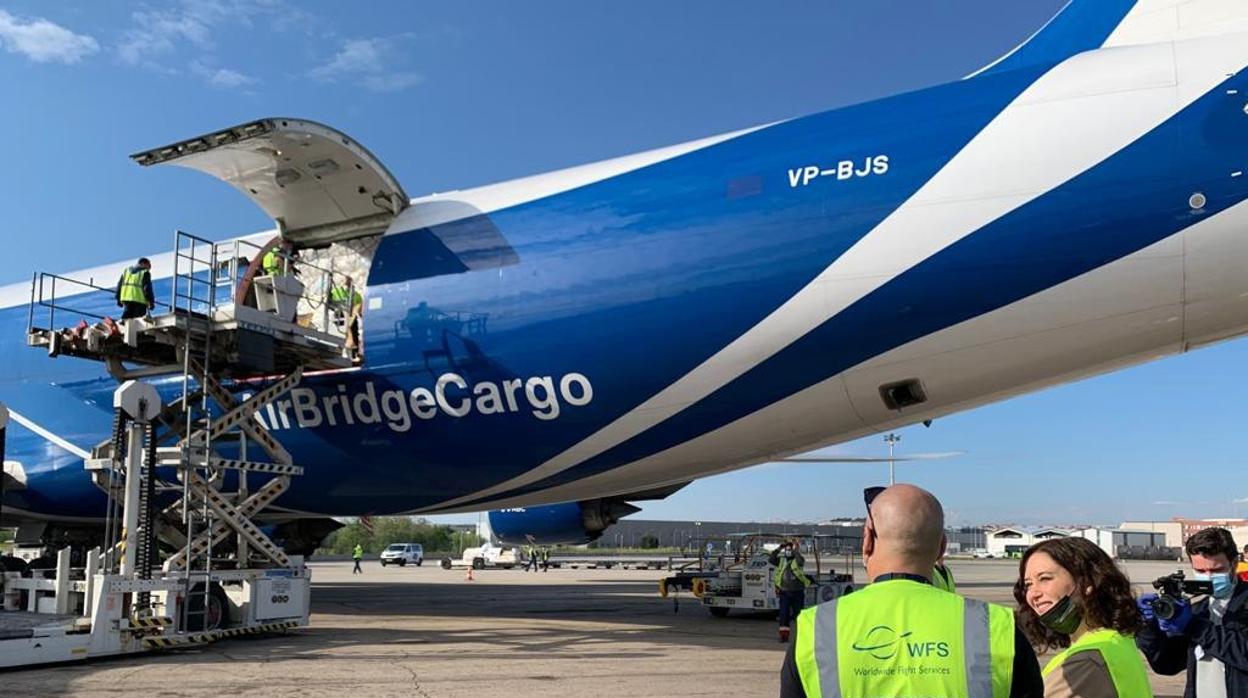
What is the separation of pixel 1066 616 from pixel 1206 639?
1.19 m

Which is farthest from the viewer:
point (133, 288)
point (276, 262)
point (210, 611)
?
point (276, 262)

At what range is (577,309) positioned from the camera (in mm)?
11180

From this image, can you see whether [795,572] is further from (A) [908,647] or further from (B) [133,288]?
(A) [908,647]


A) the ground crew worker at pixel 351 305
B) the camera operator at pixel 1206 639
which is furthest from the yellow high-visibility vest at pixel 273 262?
the camera operator at pixel 1206 639

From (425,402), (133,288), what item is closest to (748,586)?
(425,402)

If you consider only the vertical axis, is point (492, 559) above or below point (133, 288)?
below

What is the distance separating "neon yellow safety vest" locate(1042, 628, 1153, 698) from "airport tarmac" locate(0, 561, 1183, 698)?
5.96m

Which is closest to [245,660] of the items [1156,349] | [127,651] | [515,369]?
[127,651]

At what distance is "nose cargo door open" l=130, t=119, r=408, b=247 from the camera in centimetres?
1185

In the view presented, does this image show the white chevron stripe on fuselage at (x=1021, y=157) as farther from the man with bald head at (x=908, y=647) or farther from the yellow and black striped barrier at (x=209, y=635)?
the man with bald head at (x=908, y=647)

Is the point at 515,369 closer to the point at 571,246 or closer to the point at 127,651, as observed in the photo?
the point at 571,246

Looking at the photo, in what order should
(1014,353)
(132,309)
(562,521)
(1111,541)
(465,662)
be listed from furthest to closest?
(1111,541), (562,521), (132,309), (465,662), (1014,353)

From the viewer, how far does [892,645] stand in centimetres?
239

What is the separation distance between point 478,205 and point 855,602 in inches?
411
